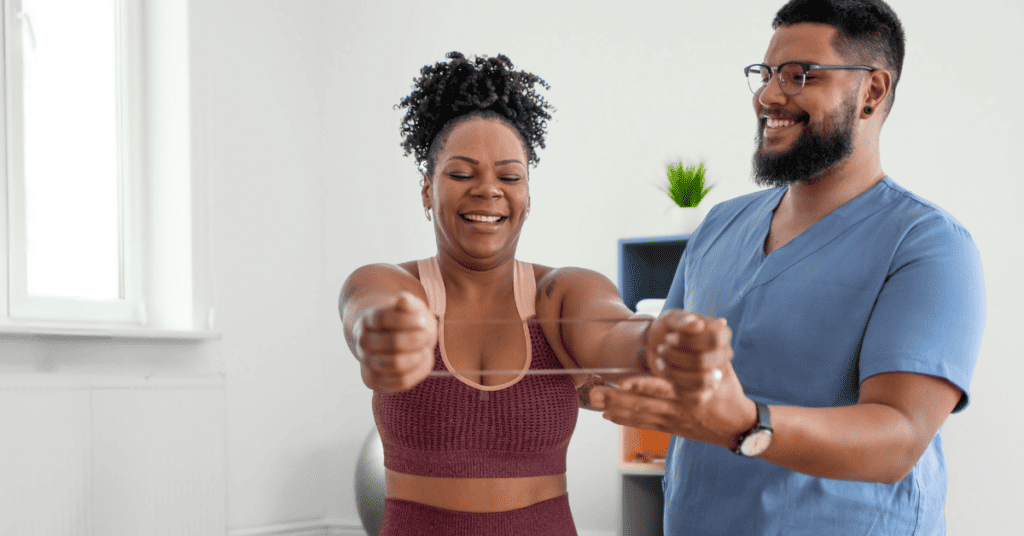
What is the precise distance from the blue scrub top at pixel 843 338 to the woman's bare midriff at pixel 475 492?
36 cm

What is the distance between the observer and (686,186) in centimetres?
301

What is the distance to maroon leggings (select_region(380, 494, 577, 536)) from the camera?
3.70 feet

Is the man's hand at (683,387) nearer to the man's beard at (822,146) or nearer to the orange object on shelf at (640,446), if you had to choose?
→ the man's beard at (822,146)

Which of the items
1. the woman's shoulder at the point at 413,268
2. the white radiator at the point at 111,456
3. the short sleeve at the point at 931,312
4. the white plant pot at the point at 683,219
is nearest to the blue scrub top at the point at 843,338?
the short sleeve at the point at 931,312

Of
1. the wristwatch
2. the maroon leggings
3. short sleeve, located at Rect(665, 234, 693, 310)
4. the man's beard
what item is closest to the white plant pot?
short sleeve, located at Rect(665, 234, 693, 310)

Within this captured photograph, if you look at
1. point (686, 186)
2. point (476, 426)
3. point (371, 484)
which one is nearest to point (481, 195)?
point (476, 426)

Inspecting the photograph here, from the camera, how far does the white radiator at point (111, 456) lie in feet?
8.86

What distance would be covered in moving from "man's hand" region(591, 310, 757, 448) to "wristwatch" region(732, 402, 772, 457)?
0.03 metres

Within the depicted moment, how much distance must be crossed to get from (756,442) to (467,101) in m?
0.67

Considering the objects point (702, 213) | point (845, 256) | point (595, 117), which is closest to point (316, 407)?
point (595, 117)

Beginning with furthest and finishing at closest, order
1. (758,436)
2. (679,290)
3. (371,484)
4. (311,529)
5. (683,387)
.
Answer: (311,529)
(371,484)
(679,290)
(758,436)
(683,387)

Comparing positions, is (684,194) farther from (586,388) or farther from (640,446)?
(586,388)

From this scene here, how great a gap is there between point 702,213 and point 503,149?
1.86 metres

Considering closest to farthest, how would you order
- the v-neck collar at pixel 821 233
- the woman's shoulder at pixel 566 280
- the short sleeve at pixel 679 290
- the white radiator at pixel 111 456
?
1. the woman's shoulder at pixel 566 280
2. the v-neck collar at pixel 821 233
3. the short sleeve at pixel 679 290
4. the white radiator at pixel 111 456
